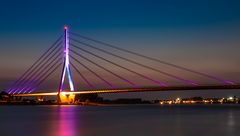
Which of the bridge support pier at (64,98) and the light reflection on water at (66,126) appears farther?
the bridge support pier at (64,98)

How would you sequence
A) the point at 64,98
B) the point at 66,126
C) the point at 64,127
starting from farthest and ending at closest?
the point at 64,98, the point at 66,126, the point at 64,127

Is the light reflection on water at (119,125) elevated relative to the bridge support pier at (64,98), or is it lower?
lower

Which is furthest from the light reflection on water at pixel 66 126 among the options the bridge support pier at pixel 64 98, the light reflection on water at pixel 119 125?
the bridge support pier at pixel 64 98

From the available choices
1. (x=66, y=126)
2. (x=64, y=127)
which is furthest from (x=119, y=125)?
(x=64, y=127)

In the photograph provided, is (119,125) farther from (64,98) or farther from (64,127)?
(64,98)

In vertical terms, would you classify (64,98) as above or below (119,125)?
above

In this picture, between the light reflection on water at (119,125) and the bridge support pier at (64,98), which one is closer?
the light reflection on water at (119,125)

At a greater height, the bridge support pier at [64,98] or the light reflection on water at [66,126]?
the bridge support pier at [64,98]

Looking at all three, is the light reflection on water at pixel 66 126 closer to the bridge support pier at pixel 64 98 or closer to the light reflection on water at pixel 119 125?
the light reflection on water at pixel 119 125

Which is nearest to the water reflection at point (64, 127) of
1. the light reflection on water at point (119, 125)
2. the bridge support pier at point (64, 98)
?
the light reflection on water at point (119, 125)

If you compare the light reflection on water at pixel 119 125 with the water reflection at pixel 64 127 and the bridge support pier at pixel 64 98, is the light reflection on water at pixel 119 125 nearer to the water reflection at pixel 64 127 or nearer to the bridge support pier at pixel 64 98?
the water reflection at pixel 64 127

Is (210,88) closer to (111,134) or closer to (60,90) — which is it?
(60,90)

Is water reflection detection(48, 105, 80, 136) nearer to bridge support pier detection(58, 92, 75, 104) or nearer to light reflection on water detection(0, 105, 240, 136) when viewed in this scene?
light reflection on water detection(0, 105, 240, 136)

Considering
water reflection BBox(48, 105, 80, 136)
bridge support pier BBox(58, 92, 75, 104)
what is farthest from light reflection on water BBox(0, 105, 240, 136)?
bridge support pier BBox(58, 92, 75, 104)
